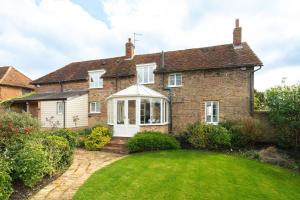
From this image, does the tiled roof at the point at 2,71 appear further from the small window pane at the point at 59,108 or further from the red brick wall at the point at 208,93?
the red brick wall at the point at 208,93

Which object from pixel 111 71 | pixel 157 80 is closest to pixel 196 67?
pixel 157 80

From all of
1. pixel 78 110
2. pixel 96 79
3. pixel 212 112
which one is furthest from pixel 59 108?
pixel 212 112

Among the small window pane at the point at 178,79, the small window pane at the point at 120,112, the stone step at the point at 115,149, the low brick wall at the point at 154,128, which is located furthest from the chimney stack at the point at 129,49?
the stone step at the point at 115,149

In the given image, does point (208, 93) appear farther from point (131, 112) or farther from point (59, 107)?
point (59, 107)

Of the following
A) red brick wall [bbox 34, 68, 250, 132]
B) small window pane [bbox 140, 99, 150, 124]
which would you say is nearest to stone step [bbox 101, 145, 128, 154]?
small window pane [bbox 140, 99, 150, 124]

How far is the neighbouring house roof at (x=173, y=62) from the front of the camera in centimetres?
1698

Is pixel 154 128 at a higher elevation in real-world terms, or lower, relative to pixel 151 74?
lower

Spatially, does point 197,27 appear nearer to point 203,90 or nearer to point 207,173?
point 203,90

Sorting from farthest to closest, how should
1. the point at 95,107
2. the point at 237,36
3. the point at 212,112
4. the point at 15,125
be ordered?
the point at 95,107, the point at 237,36, the point at 212,112, the point at 15,125

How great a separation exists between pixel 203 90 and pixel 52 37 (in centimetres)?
1310

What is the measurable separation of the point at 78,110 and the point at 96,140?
755 centimetres

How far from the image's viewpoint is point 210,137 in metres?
13.1

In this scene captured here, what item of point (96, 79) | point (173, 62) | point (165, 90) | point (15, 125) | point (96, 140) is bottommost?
point (96, 140)

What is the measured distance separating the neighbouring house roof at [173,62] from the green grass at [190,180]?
→ 8.83 m
